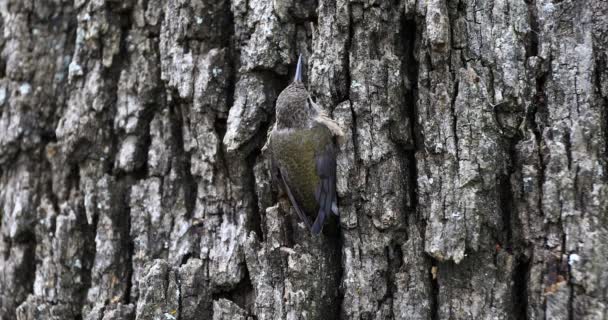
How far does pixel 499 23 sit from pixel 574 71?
0.39m

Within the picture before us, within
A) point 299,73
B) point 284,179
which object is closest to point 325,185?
point 284,179

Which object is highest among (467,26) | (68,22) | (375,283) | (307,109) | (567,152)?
(68,22)

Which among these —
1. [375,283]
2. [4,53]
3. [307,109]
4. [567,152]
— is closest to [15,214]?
[4,53]

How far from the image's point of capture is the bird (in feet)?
10.1

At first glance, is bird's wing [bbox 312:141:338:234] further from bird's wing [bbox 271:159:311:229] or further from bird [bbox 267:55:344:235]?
bird's wing [bbox 271:159:311:229]

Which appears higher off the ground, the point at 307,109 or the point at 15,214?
the point at 307,109

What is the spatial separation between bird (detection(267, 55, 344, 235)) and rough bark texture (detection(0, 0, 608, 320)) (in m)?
0.07

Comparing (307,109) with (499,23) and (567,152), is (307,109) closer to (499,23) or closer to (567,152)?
(499,23)

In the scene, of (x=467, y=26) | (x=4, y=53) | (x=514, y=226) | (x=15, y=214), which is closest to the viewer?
(x=514, y=226)

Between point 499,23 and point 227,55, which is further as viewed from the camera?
point 227,55

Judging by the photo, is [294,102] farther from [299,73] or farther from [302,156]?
[302,156]

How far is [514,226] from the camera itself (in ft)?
8.96

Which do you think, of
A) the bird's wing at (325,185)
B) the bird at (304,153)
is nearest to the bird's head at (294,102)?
the bird at (304,153)

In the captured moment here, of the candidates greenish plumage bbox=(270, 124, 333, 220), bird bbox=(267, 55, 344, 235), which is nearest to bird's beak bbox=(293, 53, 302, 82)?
bird bbox=(267, 55, 344, 235)
